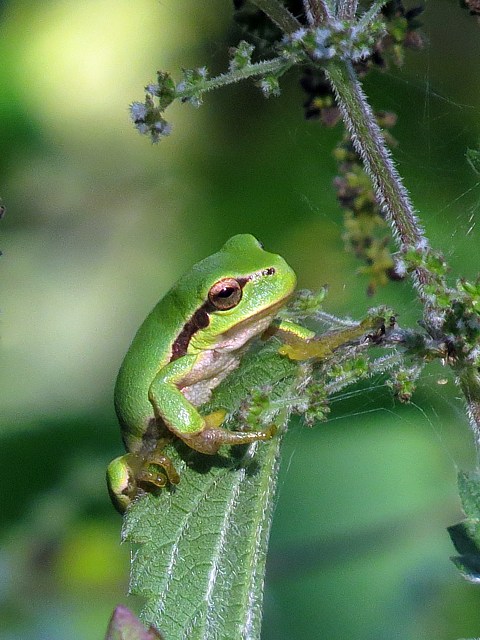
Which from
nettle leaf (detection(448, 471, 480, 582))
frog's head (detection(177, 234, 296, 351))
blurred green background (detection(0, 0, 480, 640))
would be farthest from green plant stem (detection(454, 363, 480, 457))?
blurred green background (detection(0, 0, 480, 640))

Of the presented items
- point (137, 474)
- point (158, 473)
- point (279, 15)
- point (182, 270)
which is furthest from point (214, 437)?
point (182, 270)

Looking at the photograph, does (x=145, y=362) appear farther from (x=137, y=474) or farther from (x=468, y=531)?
(x=468, y=531)

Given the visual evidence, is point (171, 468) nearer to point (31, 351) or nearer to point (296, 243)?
point (296, 243)

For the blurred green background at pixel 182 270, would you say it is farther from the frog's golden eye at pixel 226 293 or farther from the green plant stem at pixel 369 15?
the green plant stem at pixel 369 15

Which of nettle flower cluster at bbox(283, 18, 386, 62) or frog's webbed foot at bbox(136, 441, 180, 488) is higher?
nettle flower cluster at bbox(283, 18, 386, 62)

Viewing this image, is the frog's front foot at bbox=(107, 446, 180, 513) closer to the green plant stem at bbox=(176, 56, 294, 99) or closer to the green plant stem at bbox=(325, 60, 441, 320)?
the green plant stem at bbox=(325, 60, 441, 320)
